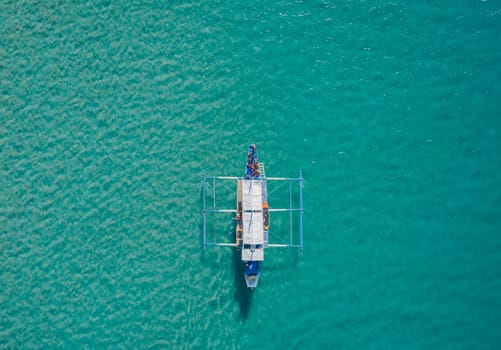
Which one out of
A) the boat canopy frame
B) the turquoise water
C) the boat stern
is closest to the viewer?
the boat stern

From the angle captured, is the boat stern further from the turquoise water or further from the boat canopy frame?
the boat canopy frame

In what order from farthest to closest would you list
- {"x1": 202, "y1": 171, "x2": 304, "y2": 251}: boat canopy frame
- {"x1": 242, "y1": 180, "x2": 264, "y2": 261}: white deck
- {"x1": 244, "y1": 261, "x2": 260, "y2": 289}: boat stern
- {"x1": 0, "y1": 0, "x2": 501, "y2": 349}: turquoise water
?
{"x1": 0, "y1": 0, "x2": 501, "y2": 349}: turquoise water
{"x1": 202, "y1": 171, "x2": 304, "y2": 251}: boat canopy frame
{"x1": 244, "y1": 261, "x2": 260, "y2": 289}: boat stern
{"x1": 242, "y1": 180, "x2": 264, "y2": 261}: white deck

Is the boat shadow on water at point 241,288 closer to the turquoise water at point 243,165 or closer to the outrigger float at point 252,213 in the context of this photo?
the turquoise water at point 243,165

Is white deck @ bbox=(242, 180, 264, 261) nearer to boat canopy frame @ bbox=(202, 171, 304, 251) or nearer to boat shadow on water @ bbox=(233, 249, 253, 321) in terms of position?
boat canopy frame @ bbox=(202, 171, 304, 251)

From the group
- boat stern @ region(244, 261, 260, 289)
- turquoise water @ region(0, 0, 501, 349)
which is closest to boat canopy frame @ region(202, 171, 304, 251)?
turquoise water @ region(0, 0, 501, 349)

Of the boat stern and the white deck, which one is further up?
the white deck

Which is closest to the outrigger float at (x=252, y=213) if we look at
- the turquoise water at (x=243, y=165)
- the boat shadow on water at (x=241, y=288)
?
the boat shadow on water at (x=241, y=288)

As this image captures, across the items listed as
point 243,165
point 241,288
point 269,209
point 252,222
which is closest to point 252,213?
point 252,222

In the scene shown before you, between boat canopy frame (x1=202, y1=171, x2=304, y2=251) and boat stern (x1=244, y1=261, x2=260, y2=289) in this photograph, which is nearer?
boat stern (x1=244, y1=261, x2=260, y2=289)
